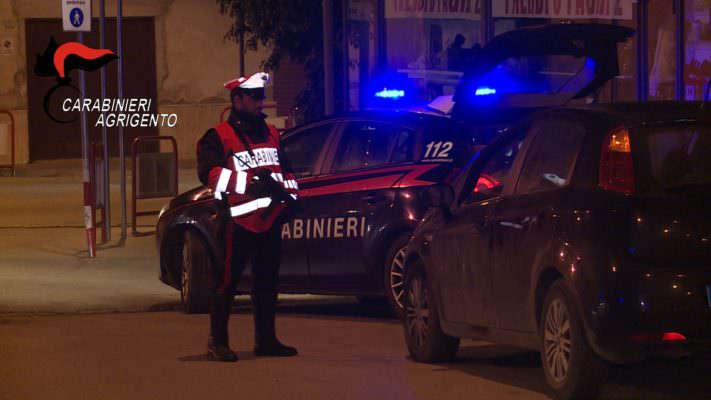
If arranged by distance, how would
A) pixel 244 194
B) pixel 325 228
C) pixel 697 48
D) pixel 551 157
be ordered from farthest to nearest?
pixel 697 48
pixel 325 228
pixel 244 194
pixel 551 157

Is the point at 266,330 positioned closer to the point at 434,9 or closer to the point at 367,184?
the point at 367,184

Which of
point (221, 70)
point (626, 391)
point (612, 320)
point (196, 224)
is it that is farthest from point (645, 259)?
point (221, 70)

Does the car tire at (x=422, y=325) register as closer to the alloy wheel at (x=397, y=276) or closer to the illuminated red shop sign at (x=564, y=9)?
the alloy wheel at (x=397, y=276)

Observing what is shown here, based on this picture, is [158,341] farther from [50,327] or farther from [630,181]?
[630,181]

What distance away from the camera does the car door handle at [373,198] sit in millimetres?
10734

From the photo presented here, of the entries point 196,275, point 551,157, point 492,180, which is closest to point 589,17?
point 196,275

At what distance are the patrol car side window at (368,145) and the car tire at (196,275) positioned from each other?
1255 mm

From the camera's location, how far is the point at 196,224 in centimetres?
1149

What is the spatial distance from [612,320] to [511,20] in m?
10.6

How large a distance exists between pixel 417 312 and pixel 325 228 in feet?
6.53

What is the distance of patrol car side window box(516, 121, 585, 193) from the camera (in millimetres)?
7590

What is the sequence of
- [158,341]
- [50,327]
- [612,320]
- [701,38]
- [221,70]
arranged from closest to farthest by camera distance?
1. [612,320]
2. [158,341]
3. [50,327]
4. [701,38]
5. [221,70]

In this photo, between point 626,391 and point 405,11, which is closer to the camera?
point 626,391

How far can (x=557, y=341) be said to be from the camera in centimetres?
744
